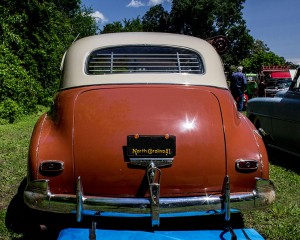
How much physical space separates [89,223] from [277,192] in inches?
99.7

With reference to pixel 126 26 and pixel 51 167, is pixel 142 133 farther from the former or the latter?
pixel 126 26

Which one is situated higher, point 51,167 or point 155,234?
point 51,167

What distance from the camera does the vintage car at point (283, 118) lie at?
554 centimetres

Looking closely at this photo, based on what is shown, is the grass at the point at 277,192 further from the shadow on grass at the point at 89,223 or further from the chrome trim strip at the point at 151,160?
the chrome trim strip at the point at 151,160

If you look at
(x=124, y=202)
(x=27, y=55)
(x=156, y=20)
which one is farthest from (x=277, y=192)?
(x=156, y=20)

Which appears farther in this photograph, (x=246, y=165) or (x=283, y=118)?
(x=283, y=118)

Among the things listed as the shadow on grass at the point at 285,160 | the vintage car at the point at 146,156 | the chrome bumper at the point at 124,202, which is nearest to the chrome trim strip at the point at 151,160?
the vintage car at the point at 146,156

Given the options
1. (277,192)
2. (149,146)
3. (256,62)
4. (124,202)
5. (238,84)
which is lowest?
(277,192)

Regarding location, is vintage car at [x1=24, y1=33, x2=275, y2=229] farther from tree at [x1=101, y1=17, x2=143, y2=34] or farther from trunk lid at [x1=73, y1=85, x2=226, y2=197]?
tree at [x1=101, y1=17, x2=143, y2=34]

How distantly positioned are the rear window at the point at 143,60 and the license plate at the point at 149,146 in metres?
1.04

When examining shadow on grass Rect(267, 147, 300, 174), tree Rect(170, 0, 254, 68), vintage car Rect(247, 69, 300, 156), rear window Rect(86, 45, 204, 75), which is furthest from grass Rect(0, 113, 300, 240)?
tree Rect(170, 0, 254, 68)

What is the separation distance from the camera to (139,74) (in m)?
3.53

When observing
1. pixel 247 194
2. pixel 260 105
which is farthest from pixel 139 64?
pixel 260 105

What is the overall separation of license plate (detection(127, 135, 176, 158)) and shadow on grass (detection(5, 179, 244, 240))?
587mm
